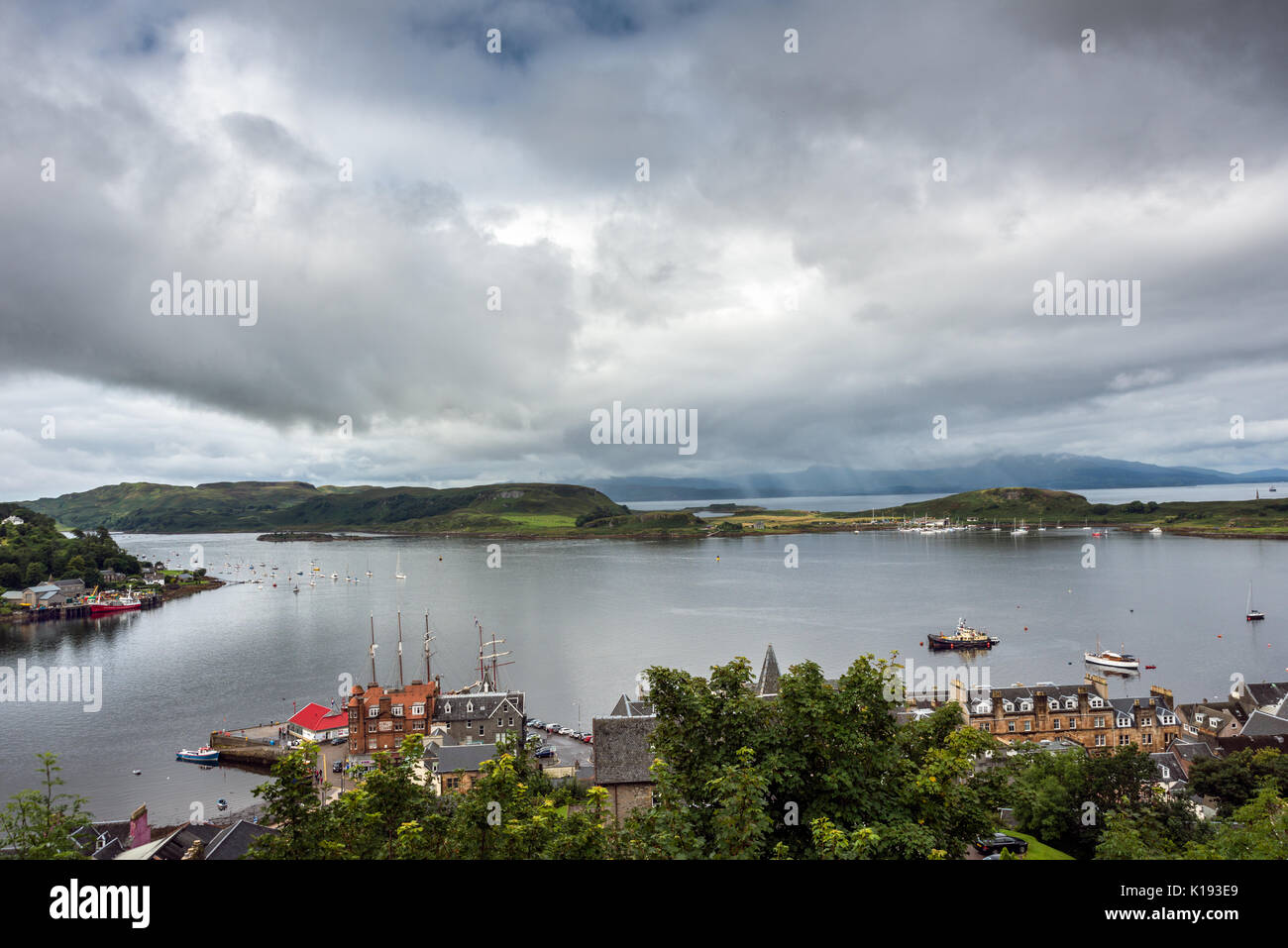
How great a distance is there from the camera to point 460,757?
23.7 m

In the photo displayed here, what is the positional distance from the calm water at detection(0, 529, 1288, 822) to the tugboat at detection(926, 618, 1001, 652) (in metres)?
1.37

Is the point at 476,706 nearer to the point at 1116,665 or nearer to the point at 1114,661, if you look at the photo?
the point at 1116,665

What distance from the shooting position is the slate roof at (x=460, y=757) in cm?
2298

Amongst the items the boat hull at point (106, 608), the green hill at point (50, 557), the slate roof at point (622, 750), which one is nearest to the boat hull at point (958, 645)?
the slate roof at point (622, 750)

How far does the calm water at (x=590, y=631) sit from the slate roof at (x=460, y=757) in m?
11.8

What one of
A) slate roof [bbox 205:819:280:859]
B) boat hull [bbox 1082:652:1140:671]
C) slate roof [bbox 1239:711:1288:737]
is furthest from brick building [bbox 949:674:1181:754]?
slate roof [bbox 205:819:280:859]

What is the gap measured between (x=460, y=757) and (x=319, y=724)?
13.0 m

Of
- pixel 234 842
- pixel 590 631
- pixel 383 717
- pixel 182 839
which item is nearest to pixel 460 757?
pixel 182 839

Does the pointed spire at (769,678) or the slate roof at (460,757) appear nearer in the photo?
the slate roof at (460,757)

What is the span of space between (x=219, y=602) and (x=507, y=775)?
85296 millimetres

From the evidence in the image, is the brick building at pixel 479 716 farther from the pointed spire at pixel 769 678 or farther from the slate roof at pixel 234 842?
the slate roof at pixel 234 842

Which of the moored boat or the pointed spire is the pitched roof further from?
the moored boat

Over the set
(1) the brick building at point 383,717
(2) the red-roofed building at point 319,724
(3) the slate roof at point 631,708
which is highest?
(3) the slate roof at point 631,708

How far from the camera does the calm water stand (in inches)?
1460
